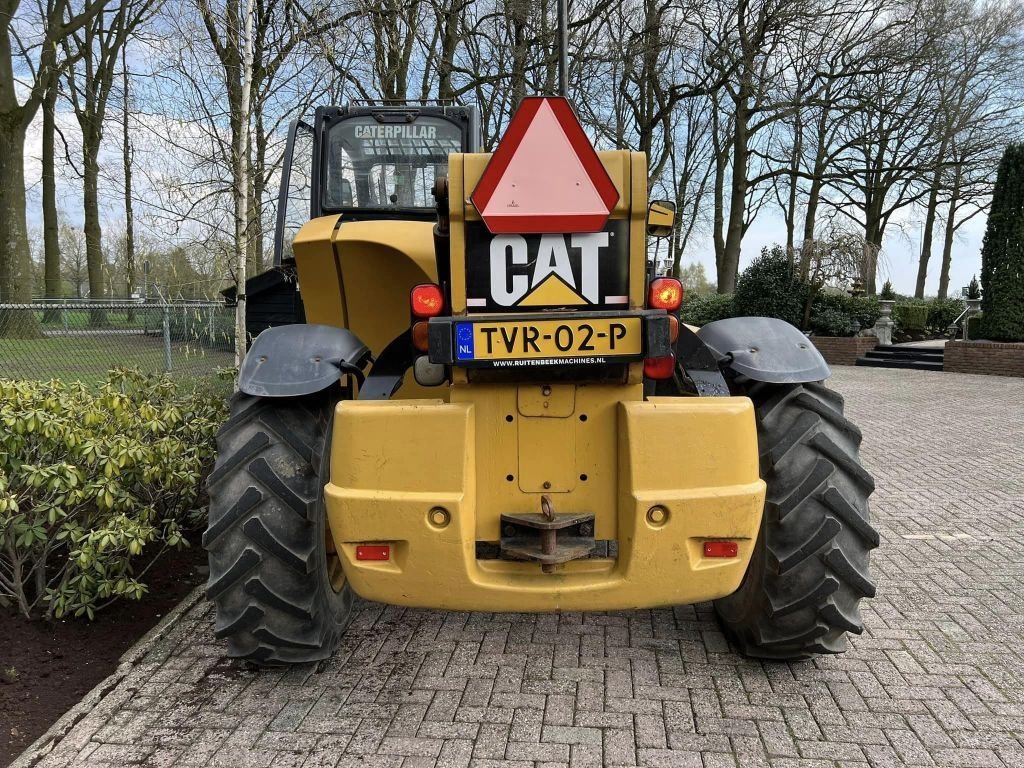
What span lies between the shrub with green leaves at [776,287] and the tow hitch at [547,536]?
59.6ft

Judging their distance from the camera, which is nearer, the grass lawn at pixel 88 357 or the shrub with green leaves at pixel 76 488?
the shrub with green leaves at pixel 76 488

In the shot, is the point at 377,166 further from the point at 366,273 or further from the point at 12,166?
the point at 12,166

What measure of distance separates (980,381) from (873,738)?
580 inches

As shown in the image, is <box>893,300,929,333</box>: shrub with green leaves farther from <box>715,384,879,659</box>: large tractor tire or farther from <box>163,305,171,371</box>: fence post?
<box>715,384,879,659</box>: large tractor tire

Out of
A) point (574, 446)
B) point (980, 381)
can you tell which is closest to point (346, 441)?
point (574, 446)

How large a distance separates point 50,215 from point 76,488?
21.1 m

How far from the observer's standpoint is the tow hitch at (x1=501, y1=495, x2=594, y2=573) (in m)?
2.59

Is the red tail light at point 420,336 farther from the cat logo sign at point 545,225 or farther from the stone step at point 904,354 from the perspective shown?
the stone step at point 904,354

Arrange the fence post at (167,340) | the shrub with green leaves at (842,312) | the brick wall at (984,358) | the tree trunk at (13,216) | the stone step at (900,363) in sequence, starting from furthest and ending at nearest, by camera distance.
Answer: the shrub with green leaves at (842,312), the stone step at (900,363), the brick wall at (984,358), the tree trunk at (13,216), the fence post at (167,340)

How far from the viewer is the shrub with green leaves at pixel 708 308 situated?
2355 centimetres

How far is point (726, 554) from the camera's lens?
263 centimetres

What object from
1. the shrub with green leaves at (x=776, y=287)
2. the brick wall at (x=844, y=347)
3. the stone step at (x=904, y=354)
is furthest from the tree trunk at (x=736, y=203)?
the stone step at (x=904, y=354)

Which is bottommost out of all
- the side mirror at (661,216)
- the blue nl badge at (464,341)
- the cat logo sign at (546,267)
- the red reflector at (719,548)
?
the red reflector at (719,548)

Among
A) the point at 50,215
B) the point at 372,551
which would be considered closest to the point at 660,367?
the point at 372,551
